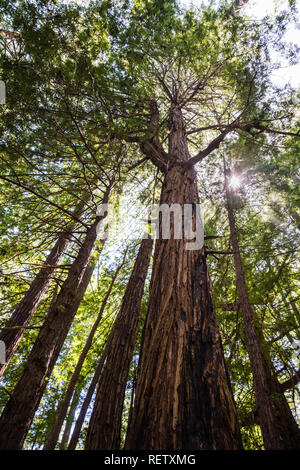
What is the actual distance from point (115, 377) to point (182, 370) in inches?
102

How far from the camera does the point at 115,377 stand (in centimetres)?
333

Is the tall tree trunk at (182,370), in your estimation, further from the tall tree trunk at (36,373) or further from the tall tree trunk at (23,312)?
the tall tree trunk at (23,312)

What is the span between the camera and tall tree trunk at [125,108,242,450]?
1.05 m

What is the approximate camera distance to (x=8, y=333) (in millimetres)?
4816

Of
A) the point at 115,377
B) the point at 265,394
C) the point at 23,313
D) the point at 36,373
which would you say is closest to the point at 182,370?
the point at 115,377

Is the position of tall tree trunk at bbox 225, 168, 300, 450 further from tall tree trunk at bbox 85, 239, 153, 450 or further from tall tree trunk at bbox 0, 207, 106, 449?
tall tree trunk at bbox 0, 207, 106, 449

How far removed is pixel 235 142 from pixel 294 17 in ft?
7.16

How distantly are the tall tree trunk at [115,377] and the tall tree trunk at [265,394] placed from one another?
6.40 ft

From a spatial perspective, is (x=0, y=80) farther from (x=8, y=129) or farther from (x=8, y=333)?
(x=8, y=333)

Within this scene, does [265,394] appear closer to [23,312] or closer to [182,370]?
[182,370]

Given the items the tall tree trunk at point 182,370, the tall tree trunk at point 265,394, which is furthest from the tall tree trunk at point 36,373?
the tall tree trunk at point 265,394

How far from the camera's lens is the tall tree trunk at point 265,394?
3123mm

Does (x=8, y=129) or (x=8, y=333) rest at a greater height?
(x=8, y=129)
